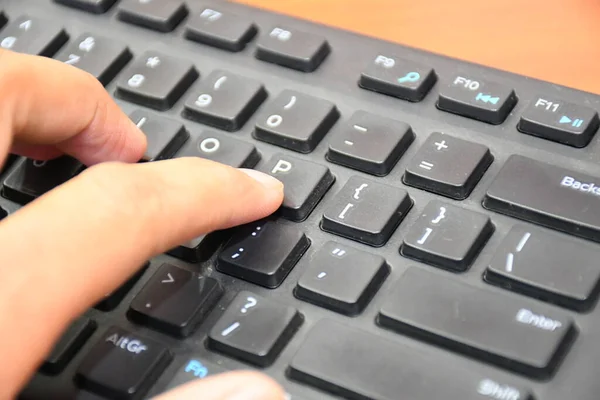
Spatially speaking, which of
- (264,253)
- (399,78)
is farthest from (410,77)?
(264,253)

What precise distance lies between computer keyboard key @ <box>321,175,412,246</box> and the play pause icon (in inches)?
2.9

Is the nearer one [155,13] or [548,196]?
[548,196]

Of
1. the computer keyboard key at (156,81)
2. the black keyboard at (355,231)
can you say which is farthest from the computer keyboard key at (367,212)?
the computer keyboard key at (156,81)

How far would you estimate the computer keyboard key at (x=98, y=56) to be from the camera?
0.43 meters

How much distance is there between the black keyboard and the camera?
1.02ft

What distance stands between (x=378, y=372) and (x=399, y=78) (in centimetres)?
15

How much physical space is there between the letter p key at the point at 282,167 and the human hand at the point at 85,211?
1 cm

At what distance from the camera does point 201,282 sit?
1.12 ft

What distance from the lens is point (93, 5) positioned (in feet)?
1.50

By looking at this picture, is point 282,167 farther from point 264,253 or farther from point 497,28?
point 497,28

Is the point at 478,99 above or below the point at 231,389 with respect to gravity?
above

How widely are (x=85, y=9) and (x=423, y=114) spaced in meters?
0.19

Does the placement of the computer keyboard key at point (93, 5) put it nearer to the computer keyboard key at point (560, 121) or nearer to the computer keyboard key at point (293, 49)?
the computer keyboard key at point (293, 49)

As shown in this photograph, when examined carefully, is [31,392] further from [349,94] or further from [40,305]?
[349,94]
